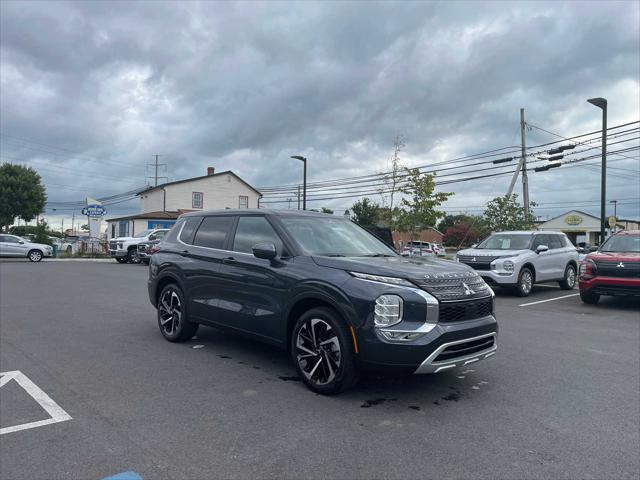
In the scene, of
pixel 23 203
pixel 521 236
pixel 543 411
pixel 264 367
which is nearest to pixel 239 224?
pixel 264 367

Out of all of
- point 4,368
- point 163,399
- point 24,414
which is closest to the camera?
point 24,414

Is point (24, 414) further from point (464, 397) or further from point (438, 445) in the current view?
point (464, 397)

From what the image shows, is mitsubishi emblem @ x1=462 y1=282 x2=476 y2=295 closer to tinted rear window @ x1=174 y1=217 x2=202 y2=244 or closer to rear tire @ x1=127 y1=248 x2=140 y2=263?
tinted rear window @ x1=174 y1=217 x2=202 y2=244

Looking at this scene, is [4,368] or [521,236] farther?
[521,236]

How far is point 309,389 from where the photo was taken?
15.3ft

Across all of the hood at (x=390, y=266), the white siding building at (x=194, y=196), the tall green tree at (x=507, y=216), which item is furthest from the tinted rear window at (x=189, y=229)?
the white siding building at (x=194, y=196)

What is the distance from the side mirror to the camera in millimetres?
4935

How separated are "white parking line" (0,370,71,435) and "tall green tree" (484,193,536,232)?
20.9 metres

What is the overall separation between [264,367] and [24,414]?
91.3 inches

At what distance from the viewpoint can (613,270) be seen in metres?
10.6

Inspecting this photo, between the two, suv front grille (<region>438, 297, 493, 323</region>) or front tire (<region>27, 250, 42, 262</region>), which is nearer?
suv front grille (<region>438, 297, 493, 323</region>)

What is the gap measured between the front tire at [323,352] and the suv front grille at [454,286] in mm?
841

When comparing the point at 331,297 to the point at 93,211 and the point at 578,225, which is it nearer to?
the point at 93,211

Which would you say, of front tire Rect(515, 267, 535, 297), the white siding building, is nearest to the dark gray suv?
front tire Rect(515, 267, 535, 297)
